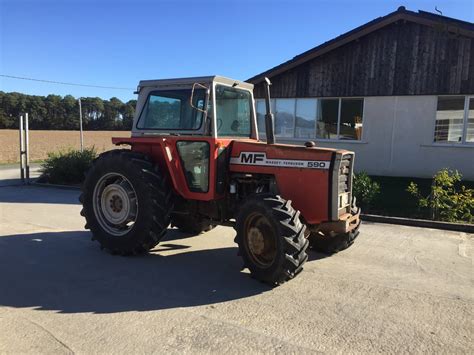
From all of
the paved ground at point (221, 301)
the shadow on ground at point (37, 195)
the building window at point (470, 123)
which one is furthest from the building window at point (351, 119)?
the shadow on ground at point (37, 195)

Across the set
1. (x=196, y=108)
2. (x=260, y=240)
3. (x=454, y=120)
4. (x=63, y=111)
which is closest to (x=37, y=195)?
(x=196, y=108)

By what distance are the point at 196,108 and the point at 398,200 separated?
6.71 meters

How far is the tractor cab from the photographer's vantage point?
5.62 meters

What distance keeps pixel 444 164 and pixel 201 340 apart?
473 inches

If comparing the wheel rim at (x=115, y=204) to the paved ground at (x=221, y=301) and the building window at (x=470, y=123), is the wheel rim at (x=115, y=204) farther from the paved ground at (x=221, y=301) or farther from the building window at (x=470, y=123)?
the building window at (x=470, y=123)

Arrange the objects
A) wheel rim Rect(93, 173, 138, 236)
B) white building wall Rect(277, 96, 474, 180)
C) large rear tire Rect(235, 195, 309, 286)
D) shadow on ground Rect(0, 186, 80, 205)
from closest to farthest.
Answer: large rear tire Rect(235, 195, 309, 286)
wheel rim Rect(93, 173, 138, 236)
shadow on ground Rect(0, 186, 80, 205)
white building wall Rect(277, 96, 474, 180)

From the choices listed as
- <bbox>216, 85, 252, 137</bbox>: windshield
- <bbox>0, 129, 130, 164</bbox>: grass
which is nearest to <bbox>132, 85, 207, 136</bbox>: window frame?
<bbox>216, 85, 252, 137</bbox>: windshield

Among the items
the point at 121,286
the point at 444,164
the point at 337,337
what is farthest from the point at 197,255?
the point at 444,164

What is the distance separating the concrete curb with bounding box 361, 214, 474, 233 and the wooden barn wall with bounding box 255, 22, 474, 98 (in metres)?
6.32

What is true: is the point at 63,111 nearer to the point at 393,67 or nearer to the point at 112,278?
the point at 393,67

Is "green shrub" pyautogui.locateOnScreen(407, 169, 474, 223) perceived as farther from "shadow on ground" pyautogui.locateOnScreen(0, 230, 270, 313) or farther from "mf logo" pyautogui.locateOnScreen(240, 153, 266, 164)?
"mf logo" pyautogui.locateOnScreen(240, 153, 266, 164)

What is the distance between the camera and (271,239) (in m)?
4.89

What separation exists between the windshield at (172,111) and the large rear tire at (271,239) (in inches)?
58.7

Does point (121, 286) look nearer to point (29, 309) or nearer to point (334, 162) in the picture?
point (29, 309)
